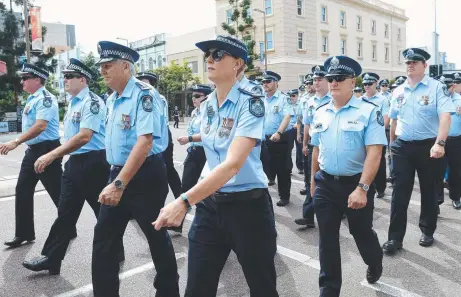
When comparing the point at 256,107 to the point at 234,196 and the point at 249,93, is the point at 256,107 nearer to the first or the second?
the point at 249,93

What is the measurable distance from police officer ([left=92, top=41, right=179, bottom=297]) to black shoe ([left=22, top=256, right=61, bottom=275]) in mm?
1345

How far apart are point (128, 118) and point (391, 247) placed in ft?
10.3

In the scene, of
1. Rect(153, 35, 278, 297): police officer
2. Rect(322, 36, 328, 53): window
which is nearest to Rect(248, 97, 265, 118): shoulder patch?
Rect(153, 35, 278, 297): police officer

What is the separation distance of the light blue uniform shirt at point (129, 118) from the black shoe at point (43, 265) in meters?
1.60

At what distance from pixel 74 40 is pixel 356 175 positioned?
100709mm

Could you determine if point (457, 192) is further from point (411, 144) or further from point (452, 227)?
point (411, 144)

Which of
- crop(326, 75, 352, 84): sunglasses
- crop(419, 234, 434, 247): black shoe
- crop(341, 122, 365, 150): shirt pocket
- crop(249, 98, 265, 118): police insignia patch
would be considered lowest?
crop(419, 234, 434, 247): black shoe

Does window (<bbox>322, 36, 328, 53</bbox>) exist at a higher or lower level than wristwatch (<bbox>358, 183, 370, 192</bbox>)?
higher

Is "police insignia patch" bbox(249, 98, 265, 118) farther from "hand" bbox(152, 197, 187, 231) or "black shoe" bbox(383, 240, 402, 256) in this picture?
"black shoe" bbox(383, 240, 402, 256)

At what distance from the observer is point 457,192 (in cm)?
667

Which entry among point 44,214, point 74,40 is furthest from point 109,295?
point 74,40

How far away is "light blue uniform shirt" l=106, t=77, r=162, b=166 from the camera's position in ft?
10.7

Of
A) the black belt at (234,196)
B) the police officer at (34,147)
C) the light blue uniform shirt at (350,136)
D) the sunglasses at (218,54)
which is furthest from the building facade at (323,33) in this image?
the black belt at (234,196)

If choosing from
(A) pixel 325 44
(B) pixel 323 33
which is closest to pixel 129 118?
(B) pixel 323 33
